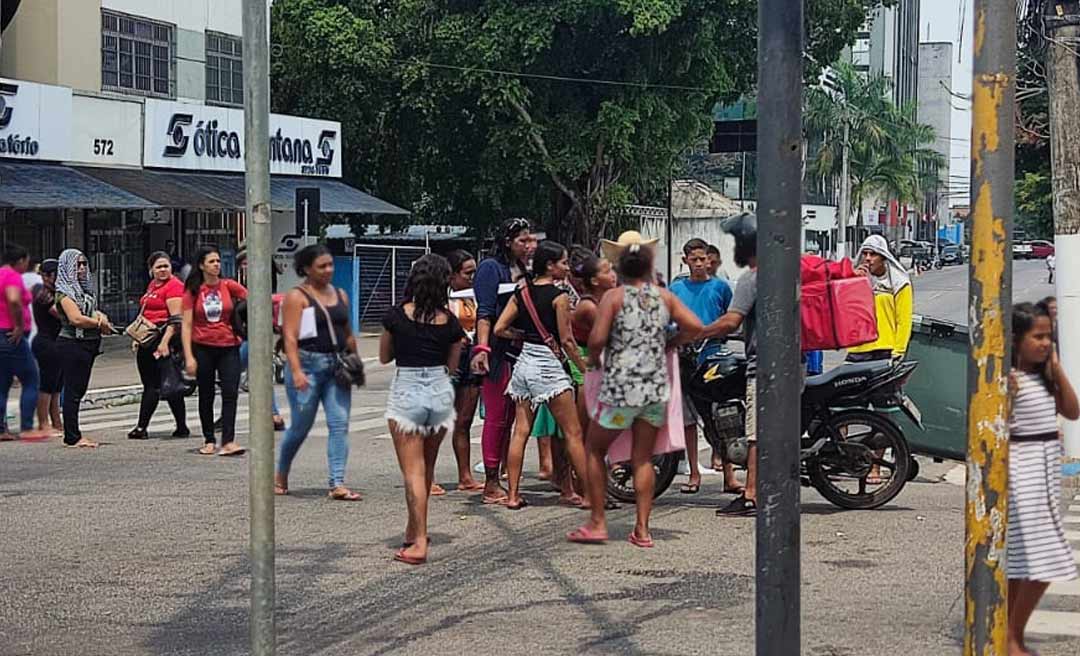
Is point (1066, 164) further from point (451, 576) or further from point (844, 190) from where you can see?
point (844, 190)

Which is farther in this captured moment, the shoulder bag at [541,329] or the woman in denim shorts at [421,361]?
the shoulder bag at [541,329]

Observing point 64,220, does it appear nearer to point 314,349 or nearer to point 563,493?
point 563,493

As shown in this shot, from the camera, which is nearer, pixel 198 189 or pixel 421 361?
pixel 421 361

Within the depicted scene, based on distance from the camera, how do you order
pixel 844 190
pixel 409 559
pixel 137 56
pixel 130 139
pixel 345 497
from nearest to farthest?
pixel 409 559
pixel 345 497
pixel 130 139
pixel 137 56
pixel 844 190

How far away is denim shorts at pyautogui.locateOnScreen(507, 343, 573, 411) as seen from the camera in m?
9.64

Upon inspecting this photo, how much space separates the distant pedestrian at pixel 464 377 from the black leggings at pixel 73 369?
406 centimetres

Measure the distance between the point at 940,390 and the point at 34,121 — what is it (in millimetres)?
16402

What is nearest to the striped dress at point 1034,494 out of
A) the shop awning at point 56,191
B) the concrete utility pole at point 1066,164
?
the concrete utility pole at point 1066,164

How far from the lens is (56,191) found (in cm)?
2292

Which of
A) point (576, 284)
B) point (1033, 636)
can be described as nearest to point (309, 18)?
point (576, 284)

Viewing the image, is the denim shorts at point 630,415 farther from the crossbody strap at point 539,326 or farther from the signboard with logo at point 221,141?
the signboard with logo at point 221,141

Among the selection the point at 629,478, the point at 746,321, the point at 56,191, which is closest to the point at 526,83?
the point at 56,191

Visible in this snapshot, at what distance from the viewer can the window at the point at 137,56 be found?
91.2 ft

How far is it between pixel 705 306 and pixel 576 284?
0.91m
